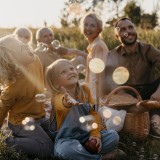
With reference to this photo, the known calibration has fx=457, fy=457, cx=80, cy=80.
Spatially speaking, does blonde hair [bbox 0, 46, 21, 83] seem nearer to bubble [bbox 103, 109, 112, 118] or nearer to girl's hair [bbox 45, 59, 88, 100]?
girl's hair [bbox 45, 59, 88, 100]

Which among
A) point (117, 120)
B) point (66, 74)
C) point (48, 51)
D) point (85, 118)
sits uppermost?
point (66, 74)

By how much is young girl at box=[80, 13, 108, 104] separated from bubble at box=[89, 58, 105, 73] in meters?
0.05

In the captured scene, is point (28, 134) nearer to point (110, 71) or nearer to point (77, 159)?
point (77, 159)

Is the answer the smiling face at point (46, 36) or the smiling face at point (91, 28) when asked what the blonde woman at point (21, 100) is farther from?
the smiling face at point (46, 36)

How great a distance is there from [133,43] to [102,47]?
2.26 ft

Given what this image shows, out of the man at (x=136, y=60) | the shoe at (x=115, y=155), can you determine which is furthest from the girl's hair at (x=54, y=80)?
the man at (x=136, y=60)

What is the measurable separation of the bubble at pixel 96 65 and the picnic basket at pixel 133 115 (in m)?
0.77

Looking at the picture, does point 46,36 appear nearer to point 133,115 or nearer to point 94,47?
point 94,47

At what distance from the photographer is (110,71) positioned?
5363 mm

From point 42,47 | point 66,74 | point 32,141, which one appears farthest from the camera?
point 42,47

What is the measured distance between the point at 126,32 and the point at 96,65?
0.58 metres

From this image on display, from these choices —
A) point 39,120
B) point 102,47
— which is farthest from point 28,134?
point 102,47

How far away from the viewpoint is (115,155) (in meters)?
3.91

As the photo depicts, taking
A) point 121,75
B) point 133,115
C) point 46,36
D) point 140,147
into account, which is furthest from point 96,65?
point 140,147
